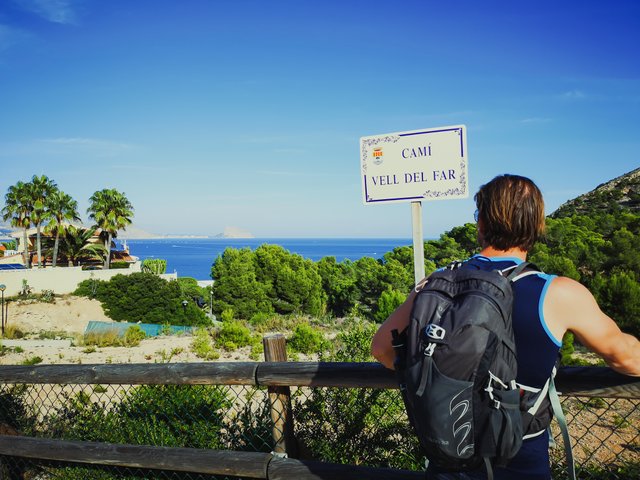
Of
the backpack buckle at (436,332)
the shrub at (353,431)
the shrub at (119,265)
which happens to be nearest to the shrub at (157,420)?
the shrub at (353,431)

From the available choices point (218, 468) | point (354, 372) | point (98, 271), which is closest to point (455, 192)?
Answer: point (354, 372)

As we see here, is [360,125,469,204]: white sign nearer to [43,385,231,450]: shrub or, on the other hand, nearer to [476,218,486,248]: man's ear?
[476,218,486,248]: man's ear

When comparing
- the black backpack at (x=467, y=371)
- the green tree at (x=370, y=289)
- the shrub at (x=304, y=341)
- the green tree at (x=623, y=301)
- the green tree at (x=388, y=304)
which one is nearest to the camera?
the black backpack at (x=467, y=371)

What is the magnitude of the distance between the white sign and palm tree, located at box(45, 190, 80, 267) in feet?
137

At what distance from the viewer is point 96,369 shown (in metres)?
2.97

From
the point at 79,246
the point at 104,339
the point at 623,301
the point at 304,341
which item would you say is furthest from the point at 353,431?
the point at 79,246

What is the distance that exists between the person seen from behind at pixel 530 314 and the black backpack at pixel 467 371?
0.05m

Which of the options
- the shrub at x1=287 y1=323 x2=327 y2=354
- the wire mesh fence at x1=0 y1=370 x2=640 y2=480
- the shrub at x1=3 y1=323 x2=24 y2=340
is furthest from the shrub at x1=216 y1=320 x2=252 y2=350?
the wire mesh fence at x1=0 y1=370 x2=640 y2=480

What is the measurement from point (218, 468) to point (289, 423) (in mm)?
426

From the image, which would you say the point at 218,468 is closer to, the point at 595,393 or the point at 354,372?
the point at 354,372

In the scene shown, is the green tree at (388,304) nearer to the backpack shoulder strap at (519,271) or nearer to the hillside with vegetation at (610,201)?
the backpack shoulder strap at (519,271)

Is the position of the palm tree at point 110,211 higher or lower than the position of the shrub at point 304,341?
higher

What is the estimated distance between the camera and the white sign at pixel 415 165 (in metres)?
2.67

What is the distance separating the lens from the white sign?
105 inches
